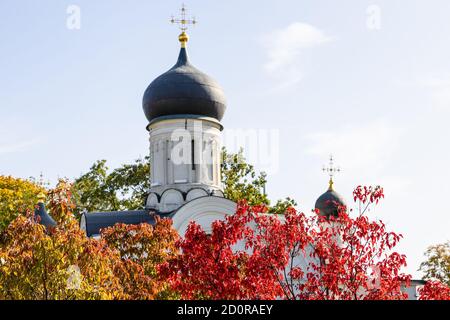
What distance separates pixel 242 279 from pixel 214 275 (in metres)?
0.53

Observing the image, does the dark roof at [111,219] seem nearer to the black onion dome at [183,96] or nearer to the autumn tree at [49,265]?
the black onion dome at [183,96]

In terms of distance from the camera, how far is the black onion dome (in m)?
36.8

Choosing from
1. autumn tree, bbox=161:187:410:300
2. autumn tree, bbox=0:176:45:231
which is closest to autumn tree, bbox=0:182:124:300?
autumn tree, bbox=161:187:410:300

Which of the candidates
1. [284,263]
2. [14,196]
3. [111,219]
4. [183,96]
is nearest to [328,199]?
[183,96]

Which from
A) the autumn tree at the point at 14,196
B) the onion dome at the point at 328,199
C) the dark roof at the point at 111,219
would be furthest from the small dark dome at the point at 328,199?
the autumn tree at the point at 14,196

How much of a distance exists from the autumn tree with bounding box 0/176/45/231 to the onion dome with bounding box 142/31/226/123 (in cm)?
1365

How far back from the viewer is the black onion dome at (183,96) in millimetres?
36812

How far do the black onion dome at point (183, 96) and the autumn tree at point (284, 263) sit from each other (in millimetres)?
19945

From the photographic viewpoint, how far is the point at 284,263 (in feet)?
53.7

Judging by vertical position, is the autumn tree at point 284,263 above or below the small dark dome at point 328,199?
below

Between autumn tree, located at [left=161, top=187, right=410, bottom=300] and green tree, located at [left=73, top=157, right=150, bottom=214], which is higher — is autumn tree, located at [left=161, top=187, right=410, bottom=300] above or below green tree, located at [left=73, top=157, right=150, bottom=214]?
below

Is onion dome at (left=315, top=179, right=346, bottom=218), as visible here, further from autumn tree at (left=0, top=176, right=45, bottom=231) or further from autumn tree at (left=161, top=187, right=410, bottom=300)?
autumn tree at (left=161, top=187, right=410, bottom=300)
